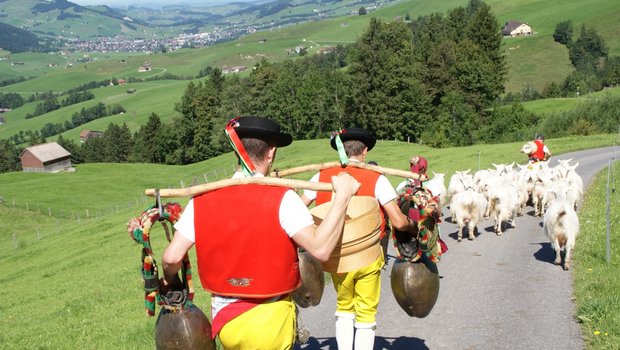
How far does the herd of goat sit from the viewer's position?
1316cm

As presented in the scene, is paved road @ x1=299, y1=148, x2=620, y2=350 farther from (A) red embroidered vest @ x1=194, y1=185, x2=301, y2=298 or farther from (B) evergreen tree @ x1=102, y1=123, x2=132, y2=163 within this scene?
(B) evergreen tree @ x1=102, y1=123, x2=132, y2=163

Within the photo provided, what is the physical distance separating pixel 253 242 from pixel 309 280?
7.47ft

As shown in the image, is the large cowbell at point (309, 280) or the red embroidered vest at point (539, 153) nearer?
the large cowbell at point (309, 280)

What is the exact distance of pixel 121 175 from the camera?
72.6 m

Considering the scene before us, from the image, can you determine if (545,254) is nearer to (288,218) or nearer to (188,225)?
(288,218)

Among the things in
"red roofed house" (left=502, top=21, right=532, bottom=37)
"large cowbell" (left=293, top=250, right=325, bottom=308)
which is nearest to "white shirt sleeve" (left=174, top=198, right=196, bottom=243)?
"large cowbell" (left=293, top=250, right=325, bottom=308)

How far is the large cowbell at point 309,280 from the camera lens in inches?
261

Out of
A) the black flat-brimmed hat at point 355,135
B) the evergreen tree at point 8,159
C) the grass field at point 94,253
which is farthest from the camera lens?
the evergreen tree at point 8,159

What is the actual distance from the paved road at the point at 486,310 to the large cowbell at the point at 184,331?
400cm

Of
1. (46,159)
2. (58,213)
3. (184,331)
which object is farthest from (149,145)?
(184,331)

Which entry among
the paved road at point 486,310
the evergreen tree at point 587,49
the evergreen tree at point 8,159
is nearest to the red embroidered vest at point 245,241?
the paved road at point 486,310

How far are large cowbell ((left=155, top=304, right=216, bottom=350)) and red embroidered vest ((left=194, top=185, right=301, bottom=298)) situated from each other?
50 cm

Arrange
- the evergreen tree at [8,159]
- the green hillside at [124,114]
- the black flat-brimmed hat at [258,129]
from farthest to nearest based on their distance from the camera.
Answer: the green hillside at [124,114] → the evergreen tree at [8,159] → the black flat-brimmed hat at [258,129]

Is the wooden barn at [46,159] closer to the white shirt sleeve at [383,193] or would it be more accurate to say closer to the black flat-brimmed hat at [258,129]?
the white shirt sleeve at [383,193]
